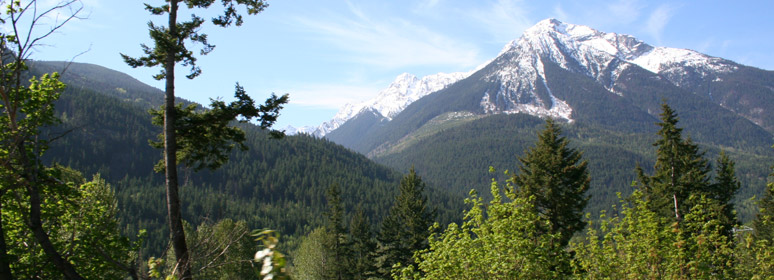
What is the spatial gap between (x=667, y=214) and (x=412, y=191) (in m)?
18.6

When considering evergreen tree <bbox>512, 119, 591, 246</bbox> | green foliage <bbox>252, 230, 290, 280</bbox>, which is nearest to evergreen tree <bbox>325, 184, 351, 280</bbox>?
evergreen tree <bbox>512, 119, 591, 246</bbox>

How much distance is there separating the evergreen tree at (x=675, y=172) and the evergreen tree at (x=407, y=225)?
55.3 ft

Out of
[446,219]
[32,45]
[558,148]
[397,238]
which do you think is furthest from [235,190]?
[32,45]

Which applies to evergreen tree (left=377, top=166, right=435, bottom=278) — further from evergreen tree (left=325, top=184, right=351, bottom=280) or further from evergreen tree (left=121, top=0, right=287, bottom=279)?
evergreen tree (left=121, top=0, right=287, bottom=279)

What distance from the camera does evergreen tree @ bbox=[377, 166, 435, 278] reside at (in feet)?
116

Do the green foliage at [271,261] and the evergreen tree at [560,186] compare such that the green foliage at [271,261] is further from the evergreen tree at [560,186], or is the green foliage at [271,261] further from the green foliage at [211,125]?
the evergreen tree at [560,186]

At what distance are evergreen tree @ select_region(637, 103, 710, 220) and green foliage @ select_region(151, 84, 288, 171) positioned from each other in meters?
24.8

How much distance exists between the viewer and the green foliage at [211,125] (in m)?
9.89

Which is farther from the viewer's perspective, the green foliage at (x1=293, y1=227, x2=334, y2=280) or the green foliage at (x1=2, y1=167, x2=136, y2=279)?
the green foliage at (x1=293, y1=227, x2=334, y2=280)

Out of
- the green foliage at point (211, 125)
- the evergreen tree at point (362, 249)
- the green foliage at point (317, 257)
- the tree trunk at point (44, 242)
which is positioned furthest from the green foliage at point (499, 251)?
the green foliage at point (317, 257)

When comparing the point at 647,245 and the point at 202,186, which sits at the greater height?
the point at 647,245

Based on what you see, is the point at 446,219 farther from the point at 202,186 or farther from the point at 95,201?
the point at 95,201

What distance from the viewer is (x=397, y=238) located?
3650 centimetres

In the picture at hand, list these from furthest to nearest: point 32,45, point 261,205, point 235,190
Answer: point 235,190 < point 261,205 < point 32,45
